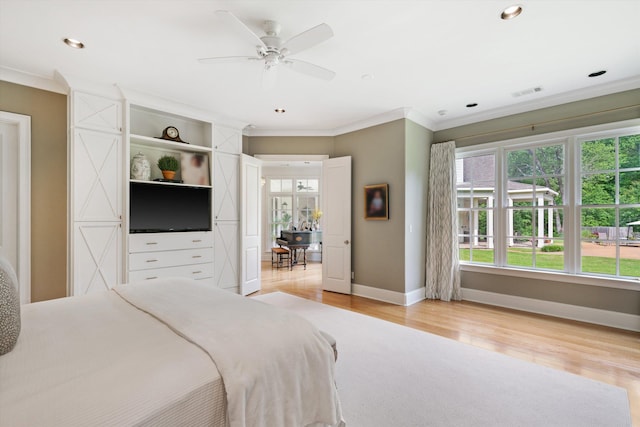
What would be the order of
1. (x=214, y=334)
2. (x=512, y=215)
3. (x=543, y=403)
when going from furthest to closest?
(x=512, y=215) < (x=543, y=403) < (x=214, y=334)

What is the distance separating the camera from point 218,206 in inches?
168

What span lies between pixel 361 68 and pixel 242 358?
9.25 feet

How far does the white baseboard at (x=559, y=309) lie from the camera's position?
10.5 feet

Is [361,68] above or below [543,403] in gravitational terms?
above

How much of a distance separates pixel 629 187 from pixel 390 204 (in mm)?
2674

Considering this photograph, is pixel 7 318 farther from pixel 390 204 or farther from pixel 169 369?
pixel 390 204

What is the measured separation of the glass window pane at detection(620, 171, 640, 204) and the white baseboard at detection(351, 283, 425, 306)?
2602mm

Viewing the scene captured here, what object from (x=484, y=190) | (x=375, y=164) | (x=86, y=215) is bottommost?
(x=86, y=215)

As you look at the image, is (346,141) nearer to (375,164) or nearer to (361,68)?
(375,164)

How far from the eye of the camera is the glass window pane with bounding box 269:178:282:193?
852cm

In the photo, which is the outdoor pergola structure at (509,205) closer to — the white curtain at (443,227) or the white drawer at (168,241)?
the white curtain at (443,227)

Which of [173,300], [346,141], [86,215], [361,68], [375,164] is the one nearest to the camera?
[173,300]

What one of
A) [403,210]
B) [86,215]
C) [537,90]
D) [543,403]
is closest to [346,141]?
[403,210]

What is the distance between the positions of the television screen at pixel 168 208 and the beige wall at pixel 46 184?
2.23 ft
